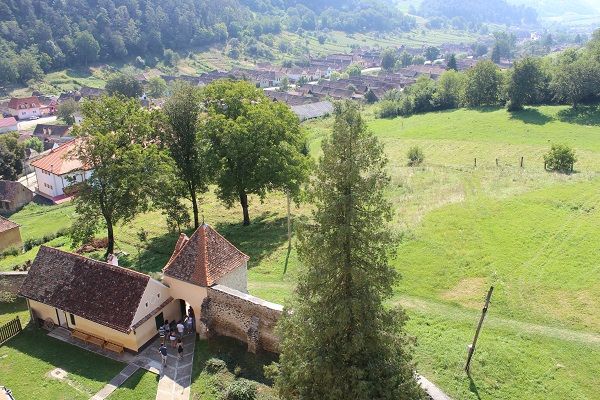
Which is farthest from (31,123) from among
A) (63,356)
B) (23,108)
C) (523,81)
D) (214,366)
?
(214,366)

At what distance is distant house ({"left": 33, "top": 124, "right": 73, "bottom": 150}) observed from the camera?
9044cm

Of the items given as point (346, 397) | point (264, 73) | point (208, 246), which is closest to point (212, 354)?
point (208, 246)

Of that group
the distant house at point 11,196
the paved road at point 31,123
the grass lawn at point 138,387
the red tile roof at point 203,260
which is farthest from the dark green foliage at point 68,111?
the grass lawn at point 138,387

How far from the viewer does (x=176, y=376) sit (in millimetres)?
24094

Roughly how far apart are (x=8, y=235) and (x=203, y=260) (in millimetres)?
27246

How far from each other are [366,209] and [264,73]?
155966 millimetres

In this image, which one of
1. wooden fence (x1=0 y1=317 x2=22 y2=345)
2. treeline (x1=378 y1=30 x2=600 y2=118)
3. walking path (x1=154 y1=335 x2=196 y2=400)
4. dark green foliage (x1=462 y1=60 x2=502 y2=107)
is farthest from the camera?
dark green foliage (x1=462 y1=60 x2=502 y2=107)

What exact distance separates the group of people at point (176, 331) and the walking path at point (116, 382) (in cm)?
154

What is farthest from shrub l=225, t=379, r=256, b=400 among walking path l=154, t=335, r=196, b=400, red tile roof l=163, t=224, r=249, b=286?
red tile roof l=163, t=224, r=249, b=286

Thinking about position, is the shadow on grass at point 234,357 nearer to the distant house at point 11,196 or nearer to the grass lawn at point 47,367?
the grass lawn at point 47,367

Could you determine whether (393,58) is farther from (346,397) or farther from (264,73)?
(346,397)

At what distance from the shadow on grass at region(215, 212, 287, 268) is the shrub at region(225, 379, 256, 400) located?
12.9m

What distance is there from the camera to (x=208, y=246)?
87.9 ft

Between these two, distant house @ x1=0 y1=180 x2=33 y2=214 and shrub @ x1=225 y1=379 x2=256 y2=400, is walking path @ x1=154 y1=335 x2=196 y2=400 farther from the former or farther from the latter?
distant house @ x1=0 y1=180 x2=33 y2=214
